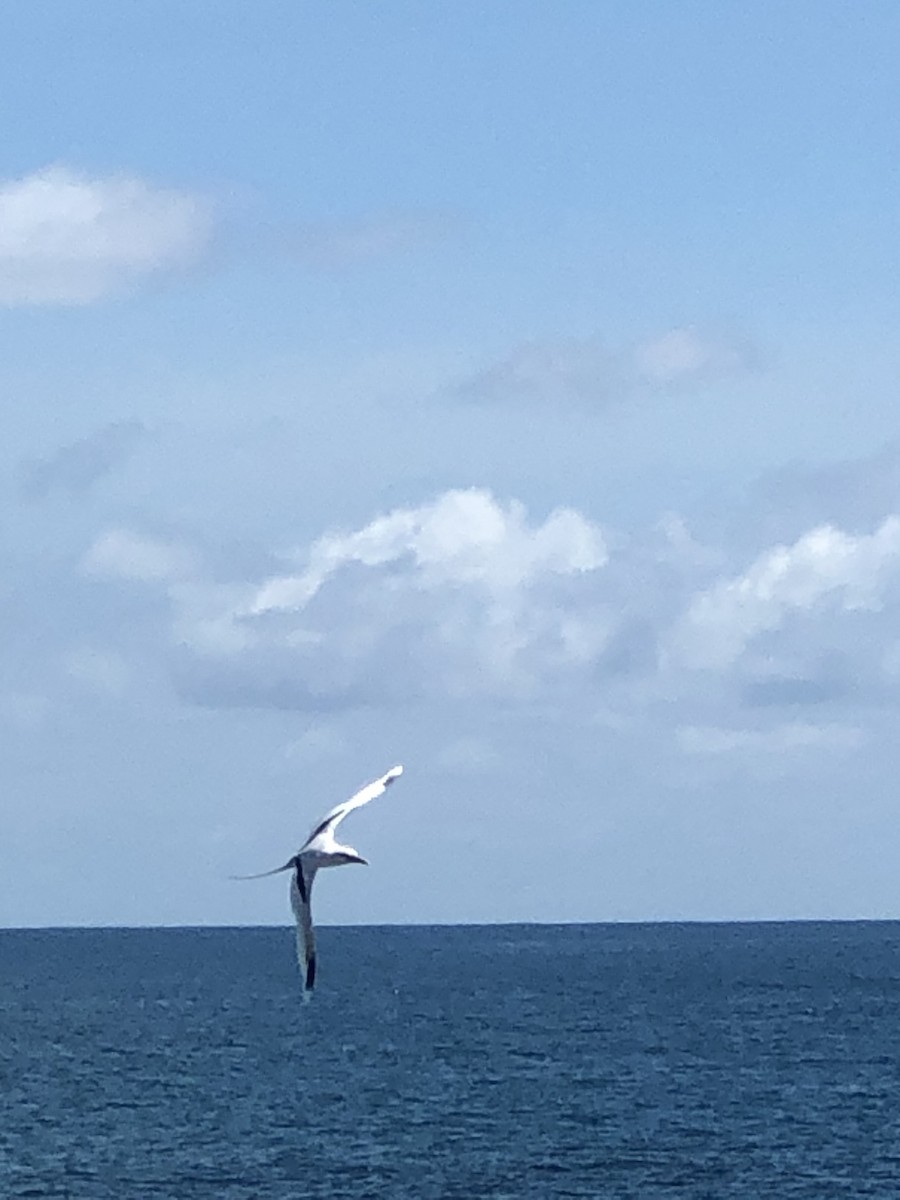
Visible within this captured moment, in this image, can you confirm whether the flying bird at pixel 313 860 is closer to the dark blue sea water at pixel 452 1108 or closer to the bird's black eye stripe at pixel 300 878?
the bird's black eye stripe at pixel 300 878

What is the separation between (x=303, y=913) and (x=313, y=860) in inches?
33.2

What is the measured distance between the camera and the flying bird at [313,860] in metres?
27.2

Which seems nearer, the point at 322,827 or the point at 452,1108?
the point at 322,827

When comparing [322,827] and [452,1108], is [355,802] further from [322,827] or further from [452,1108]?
[452,1108]

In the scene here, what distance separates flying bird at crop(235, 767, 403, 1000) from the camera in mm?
27233

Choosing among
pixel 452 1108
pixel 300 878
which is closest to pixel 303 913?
pixel 300 878

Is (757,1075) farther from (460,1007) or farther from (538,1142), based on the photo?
(460,1007)

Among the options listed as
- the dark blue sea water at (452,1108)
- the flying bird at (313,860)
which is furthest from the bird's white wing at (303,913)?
the dark blue sea water at (452,1108)

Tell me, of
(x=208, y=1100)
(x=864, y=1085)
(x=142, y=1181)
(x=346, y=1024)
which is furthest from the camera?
(x=346, y=1024)

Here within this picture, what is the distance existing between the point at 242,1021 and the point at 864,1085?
66.5 metres

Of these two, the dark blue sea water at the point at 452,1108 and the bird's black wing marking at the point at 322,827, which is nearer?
the bird's black wing marking at the point at 322,827

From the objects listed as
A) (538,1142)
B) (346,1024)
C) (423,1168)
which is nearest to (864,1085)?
(538,1142)

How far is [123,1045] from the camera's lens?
15438 centimetres

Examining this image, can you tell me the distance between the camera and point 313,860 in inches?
1096
